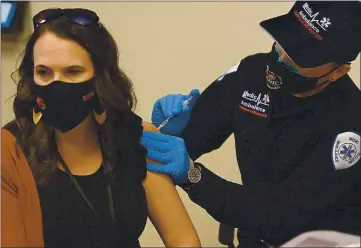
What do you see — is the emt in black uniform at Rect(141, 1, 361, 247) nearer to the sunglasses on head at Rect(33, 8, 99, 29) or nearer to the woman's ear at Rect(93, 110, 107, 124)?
the woman's ear at Rect(93, 110, 107, 124)

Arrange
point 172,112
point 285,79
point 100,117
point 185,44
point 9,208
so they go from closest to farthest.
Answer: point 9,208 < point 100,117 < point 172,112 < point 285,79 < point 185,44

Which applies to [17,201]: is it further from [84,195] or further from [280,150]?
[280,150]

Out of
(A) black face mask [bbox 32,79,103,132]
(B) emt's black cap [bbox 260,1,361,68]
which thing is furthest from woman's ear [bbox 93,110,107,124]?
(B) emt's black cap [bbox 260,1,361,68]

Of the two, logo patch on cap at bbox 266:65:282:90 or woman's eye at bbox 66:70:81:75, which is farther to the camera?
logo patch on cap at bbox 266:65:282:90

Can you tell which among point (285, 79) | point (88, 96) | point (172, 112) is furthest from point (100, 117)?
point (285, 79)

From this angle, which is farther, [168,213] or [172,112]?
[172,112]

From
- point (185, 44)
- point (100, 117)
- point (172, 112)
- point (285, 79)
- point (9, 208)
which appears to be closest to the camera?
point (9, 208)

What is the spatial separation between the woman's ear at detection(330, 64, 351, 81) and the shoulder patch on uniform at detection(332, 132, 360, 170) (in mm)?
136

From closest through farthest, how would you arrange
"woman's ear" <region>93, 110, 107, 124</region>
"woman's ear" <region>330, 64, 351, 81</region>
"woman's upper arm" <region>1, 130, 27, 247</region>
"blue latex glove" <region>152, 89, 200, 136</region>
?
"woman's upper arm" <region>1, 130, 27, 247</region>
"woman's ear" <region>93, 110, 107, 124</region>
"blue latex glove" <region>152, 89, 200, 136</region>
"woman's ear" <region>330, 64, 351, 81</region>

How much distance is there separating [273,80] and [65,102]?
57 centimetres

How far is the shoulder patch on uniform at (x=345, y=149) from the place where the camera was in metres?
1.41

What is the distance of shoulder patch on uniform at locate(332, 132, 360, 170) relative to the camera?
4.63 feet

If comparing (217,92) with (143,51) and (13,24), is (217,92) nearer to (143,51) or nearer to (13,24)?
(143,51)

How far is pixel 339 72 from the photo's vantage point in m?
1.45
